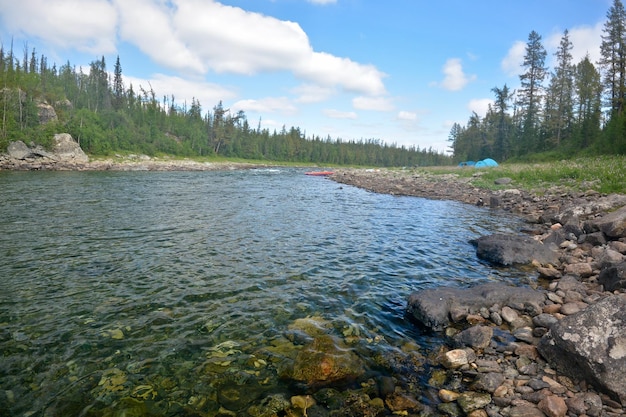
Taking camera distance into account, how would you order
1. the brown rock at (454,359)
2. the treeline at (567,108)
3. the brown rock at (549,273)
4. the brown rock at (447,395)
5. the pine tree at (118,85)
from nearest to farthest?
the brown rock at (447,395)
the brown rock at (454,359)
the brown rock at (549,273)
the treeline at (567,108)
the pine tree at (118,85)

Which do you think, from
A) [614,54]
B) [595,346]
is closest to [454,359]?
[595,346]

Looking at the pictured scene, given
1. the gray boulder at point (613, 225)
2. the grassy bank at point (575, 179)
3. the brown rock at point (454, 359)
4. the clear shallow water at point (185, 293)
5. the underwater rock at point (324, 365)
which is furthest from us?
the grassy bank at point (575, 179)

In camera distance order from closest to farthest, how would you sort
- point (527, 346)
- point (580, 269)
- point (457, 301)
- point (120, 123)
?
point (527, 346)
point (457, 301)
point (580, 269)
point (120, 123)

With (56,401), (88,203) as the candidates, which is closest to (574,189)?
(56,401)

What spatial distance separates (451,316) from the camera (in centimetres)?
807

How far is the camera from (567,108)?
6688cm

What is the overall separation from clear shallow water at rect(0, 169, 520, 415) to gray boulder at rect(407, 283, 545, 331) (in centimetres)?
50

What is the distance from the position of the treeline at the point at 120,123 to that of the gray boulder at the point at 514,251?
83776 millimetres

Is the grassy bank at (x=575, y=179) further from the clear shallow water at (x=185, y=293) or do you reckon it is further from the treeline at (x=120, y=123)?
the treeline at (x=120, y=123)

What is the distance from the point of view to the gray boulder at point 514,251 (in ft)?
39.9

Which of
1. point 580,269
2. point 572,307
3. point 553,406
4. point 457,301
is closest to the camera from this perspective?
point 553,406

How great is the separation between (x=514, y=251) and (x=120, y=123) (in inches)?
5031

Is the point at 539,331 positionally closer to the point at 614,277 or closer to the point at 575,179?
the point at 614,277

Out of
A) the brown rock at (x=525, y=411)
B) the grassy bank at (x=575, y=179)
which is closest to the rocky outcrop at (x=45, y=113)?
the grassy bank at (x=575, y=179)
